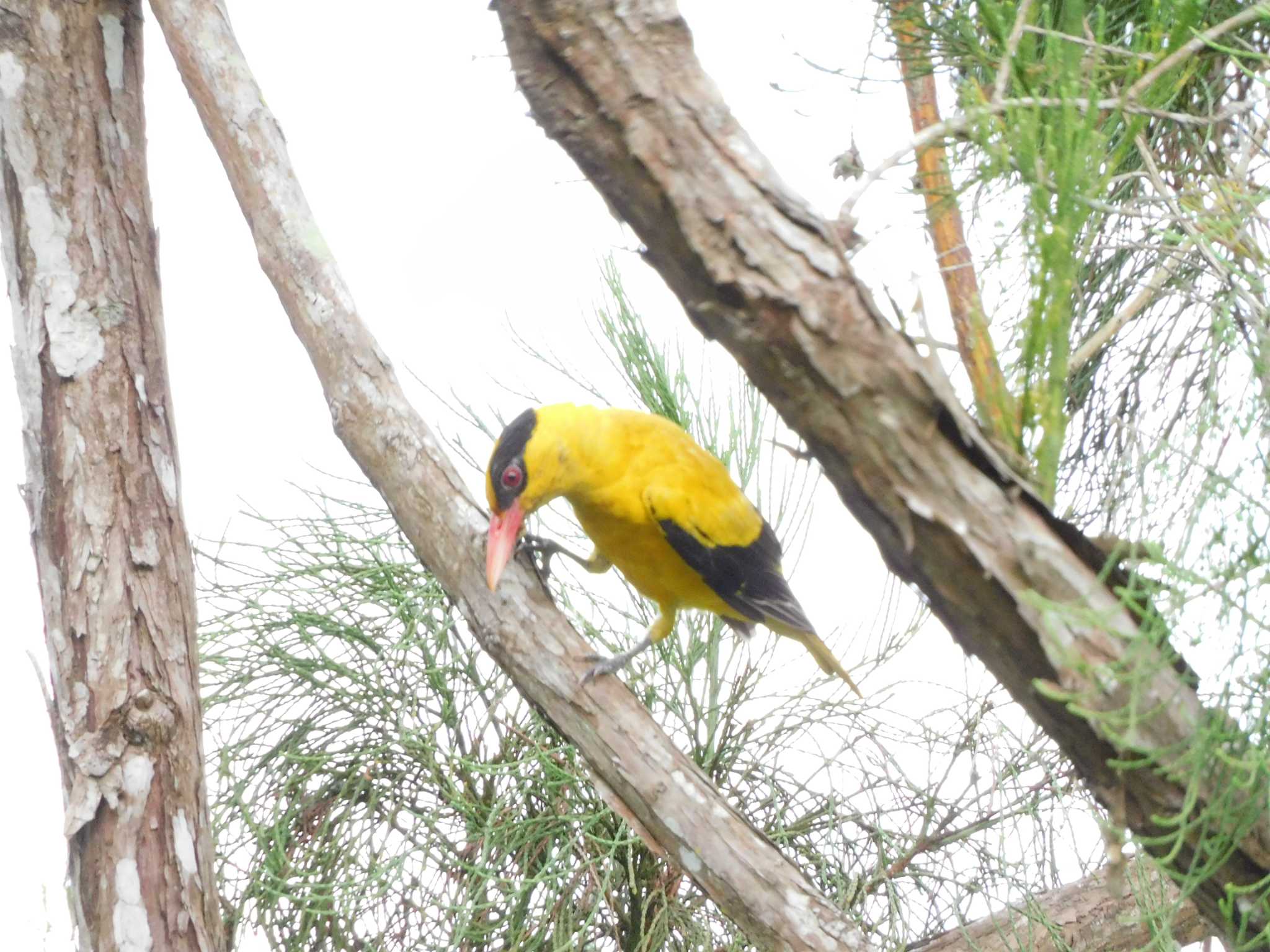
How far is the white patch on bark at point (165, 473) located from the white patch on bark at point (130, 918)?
43 cm

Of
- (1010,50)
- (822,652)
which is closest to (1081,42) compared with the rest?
(1010,50)

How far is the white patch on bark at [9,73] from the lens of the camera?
1.55 m

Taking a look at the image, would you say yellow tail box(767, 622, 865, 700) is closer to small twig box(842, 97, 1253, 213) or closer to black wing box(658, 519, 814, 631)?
black wing box(658, 519, 814, 631)

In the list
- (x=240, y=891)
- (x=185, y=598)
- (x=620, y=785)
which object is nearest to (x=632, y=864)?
(x=620, y=785)

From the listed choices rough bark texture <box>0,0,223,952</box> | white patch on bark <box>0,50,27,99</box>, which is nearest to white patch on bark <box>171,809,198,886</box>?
rough bark texture <box>0,0,223,952</box>

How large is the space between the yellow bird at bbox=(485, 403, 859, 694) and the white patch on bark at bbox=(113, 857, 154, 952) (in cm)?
62

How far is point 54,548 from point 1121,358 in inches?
54.0

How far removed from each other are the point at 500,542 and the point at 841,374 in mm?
777

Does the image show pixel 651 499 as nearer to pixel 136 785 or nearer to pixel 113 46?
pixel 136 785

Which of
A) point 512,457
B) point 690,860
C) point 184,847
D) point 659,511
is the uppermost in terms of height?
point 512,457

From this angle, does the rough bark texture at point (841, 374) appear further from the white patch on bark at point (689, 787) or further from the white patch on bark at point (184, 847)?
the white patch on bark at point (184, 847)

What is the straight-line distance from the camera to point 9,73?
155 cm

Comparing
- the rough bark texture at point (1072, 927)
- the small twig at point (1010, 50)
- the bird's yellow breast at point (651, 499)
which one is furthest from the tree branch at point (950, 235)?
the rough bark texture at point (1072, 927)

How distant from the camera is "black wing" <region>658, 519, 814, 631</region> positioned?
5.42 ft
